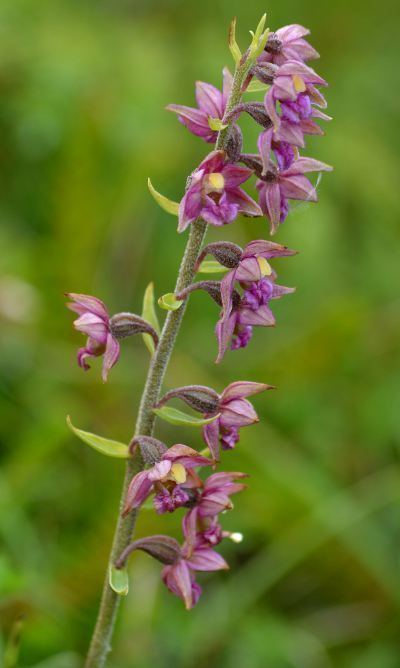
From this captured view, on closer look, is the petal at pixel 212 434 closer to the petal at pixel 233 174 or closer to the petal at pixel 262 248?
the petal at pixel 262 248

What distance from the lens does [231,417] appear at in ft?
6.53

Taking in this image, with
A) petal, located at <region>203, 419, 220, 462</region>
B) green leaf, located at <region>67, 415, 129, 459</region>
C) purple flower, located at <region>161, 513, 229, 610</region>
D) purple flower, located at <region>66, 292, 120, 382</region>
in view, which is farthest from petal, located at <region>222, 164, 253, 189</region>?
purple flower, located at <region>161, 513, 229, 610</region>

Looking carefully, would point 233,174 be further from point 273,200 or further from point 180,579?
point 180,579

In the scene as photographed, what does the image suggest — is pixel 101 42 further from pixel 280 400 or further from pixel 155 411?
pixel 155 411

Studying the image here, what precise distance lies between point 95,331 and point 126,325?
0.08 meters

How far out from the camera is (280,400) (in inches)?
160

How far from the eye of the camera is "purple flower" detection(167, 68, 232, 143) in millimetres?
1963

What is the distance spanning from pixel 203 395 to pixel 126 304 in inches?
101

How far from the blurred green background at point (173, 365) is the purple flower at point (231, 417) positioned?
459mm

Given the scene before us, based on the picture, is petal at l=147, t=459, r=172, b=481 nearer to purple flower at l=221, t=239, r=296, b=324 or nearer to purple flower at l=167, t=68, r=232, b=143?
purple flower at l=221, t=239, r=296, b=324

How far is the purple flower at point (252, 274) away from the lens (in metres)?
1.90

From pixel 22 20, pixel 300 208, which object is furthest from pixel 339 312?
pixel 22 20

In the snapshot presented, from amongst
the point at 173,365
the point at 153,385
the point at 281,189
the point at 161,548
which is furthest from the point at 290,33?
the point at 173,365

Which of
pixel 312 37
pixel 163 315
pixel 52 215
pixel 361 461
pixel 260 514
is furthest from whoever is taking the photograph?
pixel 312 37
